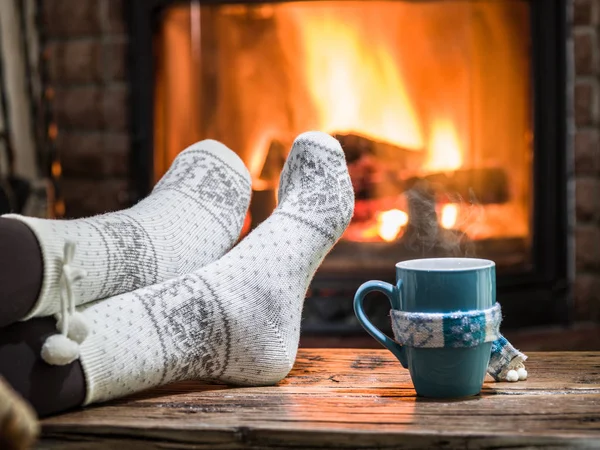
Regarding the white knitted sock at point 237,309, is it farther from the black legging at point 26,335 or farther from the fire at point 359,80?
the fire at point 359,80

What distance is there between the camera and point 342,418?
0.60m

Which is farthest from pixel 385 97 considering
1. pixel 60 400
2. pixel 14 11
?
pixel 60 400

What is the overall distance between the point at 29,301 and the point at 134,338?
4.3 inches

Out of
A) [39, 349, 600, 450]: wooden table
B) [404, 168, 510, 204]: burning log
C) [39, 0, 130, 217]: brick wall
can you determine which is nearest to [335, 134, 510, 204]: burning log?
[404, 168, 510, 204]: burning log

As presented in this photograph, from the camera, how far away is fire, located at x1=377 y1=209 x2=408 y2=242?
5.28ft

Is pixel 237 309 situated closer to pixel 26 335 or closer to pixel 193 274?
pixel 193 274

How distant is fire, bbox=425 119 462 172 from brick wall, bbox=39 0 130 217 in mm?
645

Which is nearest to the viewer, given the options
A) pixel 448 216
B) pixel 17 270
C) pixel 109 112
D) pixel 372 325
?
pixel 17 270

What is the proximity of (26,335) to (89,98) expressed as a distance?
1.19m

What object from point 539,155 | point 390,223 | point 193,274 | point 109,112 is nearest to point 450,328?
point 193,274

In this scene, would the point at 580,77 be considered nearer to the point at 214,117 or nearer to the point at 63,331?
the point at 214,117

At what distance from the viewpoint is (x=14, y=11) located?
1.76 m

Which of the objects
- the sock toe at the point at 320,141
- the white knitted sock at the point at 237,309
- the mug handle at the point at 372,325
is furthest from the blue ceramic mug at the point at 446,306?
the sock toe at the point at 320,141

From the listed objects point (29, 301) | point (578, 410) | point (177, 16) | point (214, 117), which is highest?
point (177, 16)
